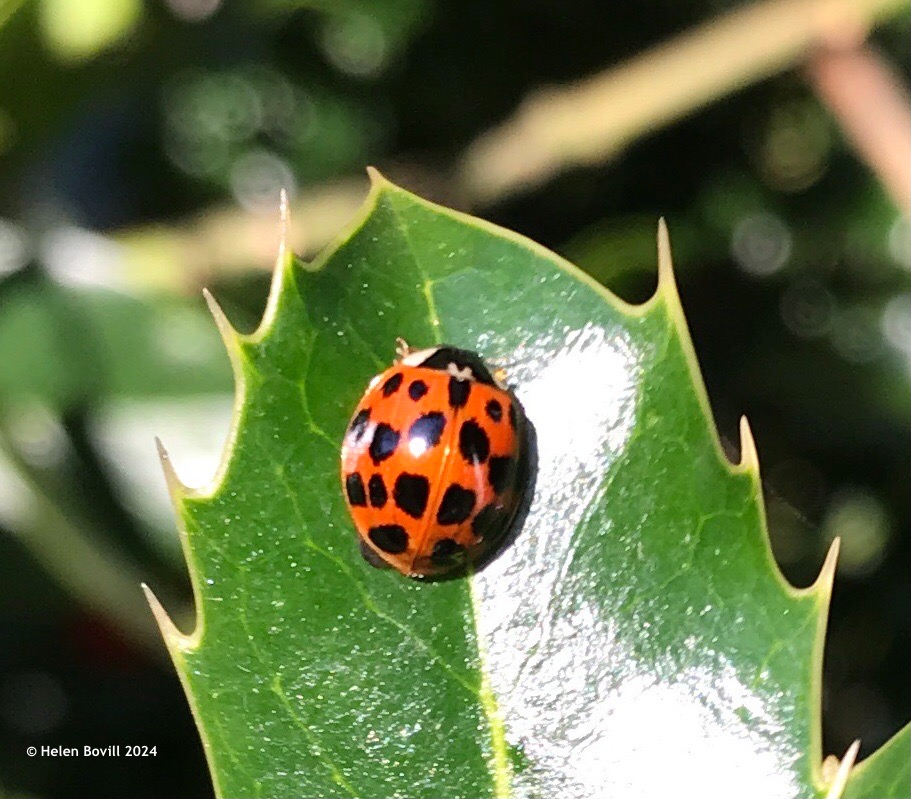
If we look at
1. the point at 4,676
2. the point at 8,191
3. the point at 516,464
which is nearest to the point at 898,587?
the point at 516,464

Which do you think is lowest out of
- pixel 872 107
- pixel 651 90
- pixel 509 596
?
pixel 509 596

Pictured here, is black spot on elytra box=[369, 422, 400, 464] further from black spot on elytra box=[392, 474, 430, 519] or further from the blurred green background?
the blurred green background

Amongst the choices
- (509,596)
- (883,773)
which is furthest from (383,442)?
(883,773)

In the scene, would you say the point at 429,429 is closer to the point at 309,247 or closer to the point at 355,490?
the point at 355,490

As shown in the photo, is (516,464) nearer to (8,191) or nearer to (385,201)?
(385,201)

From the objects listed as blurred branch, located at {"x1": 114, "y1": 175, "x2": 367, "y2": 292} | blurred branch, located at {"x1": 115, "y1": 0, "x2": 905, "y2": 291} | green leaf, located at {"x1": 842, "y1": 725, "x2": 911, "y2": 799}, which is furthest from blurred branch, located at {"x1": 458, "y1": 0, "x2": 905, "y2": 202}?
green leaf, located at {"x1": 842, "y1": 725, "x2": 911, "y2": 799}

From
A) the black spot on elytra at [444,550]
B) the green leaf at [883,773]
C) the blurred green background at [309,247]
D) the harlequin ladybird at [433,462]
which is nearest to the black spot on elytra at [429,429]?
the harlequin ladybird at [433,462]

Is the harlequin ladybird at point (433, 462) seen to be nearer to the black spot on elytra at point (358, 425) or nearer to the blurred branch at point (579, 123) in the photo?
the black spot on elytra at point (358, 425)
